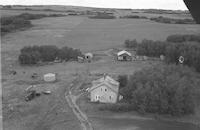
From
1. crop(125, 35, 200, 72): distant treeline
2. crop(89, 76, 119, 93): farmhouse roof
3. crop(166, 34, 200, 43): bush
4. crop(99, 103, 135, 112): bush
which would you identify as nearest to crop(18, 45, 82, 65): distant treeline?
crop(125, 35, 200, 72): distant treeline

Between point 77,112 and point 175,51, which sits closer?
point 77,112

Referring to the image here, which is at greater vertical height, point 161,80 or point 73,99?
point 161,80

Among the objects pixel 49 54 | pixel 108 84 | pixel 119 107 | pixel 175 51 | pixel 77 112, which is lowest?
pixel 77 112

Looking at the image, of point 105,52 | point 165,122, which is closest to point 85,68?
point 105,52

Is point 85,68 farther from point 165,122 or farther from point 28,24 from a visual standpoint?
point 28,24

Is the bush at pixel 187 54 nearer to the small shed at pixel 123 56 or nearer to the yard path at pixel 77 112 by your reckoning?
Answer: the small shed at pixel 123 56

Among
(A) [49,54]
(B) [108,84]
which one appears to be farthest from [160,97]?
(A) [49,54]

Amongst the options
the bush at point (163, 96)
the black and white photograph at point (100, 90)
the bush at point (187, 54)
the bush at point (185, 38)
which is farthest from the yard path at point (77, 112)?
the bush at point (185, 38)

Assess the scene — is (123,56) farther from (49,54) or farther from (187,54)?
(187,54)

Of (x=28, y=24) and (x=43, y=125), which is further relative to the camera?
(x=28, y=24)
